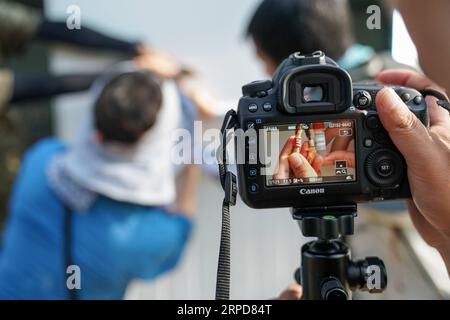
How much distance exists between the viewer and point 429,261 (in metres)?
2.01

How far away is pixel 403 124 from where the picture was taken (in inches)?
26.0

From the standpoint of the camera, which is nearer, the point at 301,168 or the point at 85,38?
the point at 301,168

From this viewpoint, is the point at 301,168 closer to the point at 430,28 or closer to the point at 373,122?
the point at 373,122

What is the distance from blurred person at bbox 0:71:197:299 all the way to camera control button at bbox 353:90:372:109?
2.58 ft

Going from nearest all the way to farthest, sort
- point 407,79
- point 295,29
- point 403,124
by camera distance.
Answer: point 403,124
point 407,79
point 295,29

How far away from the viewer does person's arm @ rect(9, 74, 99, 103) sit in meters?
1.63

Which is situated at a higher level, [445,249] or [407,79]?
[407,79]

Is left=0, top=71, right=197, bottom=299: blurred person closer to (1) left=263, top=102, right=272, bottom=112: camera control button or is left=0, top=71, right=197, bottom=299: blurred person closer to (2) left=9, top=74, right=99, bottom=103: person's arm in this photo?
(2) left=9, top=74, right=99, bottom=103: person's arm

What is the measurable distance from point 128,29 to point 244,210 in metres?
0.59

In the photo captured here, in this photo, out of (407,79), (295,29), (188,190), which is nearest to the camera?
(407,79)

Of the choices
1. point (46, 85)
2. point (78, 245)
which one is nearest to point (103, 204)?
point (78, 245)

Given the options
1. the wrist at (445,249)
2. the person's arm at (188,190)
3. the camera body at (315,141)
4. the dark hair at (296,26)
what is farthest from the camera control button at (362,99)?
the person's arm at (188,190)

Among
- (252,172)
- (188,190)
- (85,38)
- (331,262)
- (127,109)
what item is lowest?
(331,262)

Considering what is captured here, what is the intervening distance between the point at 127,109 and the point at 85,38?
341mm
